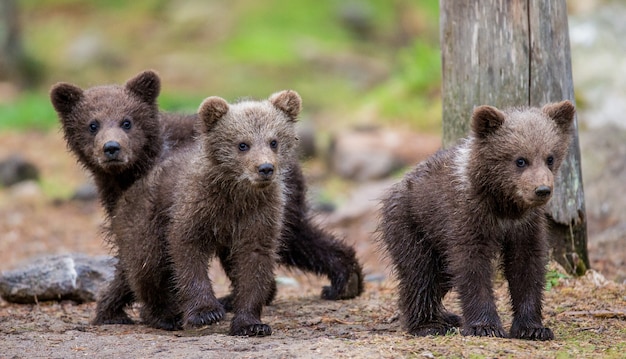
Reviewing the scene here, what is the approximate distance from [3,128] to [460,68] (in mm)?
13987

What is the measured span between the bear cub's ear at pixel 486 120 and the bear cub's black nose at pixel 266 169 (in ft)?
4.86

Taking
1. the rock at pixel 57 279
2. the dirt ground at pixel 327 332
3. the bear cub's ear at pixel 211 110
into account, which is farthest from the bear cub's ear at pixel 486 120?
the rock at pixel 57 279

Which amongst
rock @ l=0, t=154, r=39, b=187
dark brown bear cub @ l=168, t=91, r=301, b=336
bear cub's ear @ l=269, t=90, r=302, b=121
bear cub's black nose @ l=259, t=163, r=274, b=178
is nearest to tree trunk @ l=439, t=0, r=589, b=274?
bear cub's ear @ l=269, t=90, r=302, b=121

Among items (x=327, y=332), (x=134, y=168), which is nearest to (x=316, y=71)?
(x=134, y=168)

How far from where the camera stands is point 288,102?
7496 mm

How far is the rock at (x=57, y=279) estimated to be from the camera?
8820 millimetres

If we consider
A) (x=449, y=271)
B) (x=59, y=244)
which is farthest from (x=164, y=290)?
(x=59, y=244)

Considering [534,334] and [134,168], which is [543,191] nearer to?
[534,334]

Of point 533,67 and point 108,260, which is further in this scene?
point 108,260

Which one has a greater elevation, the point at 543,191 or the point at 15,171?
the point at 15,171

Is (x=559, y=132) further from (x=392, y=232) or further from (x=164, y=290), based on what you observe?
(x=164, y=290)

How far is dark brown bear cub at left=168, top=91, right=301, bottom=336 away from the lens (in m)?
7.00

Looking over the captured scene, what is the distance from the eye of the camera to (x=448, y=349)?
19.4ft

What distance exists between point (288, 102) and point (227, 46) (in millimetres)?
19744
